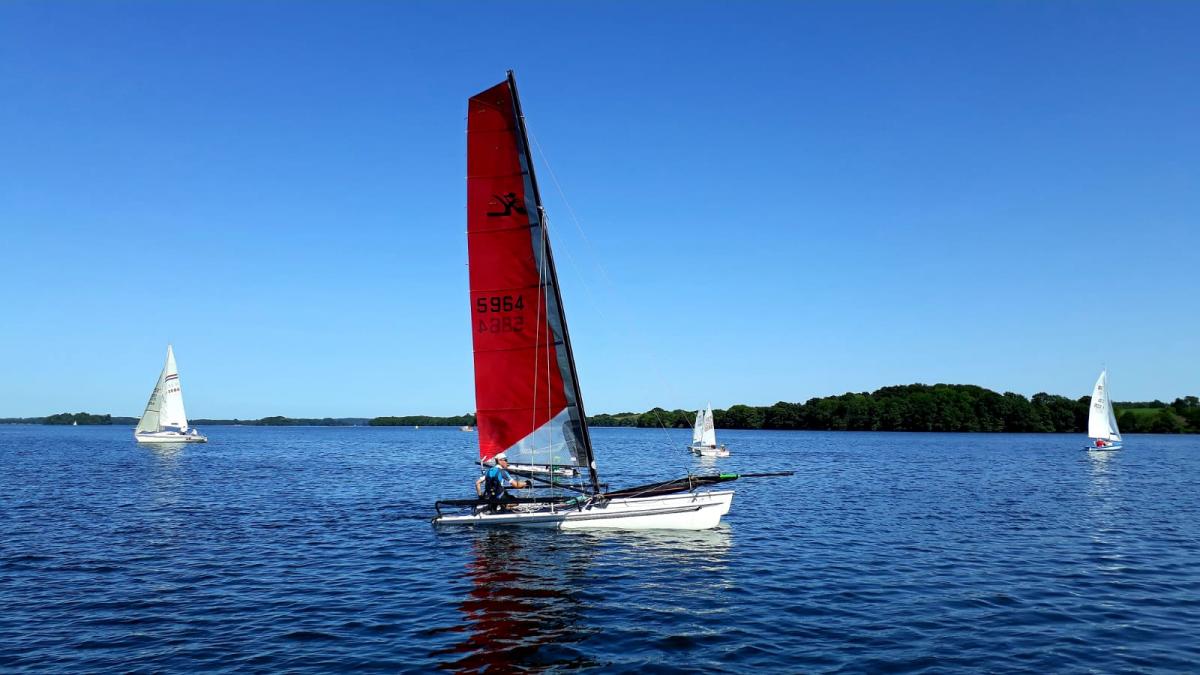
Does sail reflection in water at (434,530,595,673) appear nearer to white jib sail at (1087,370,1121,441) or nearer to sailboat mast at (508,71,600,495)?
sailboat mast at (508,71,600,495)

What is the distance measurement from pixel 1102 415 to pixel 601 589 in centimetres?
9889

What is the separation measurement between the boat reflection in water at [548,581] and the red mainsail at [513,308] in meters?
3.22

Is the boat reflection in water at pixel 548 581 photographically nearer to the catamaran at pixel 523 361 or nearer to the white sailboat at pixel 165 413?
the catamaran at pixel 523 361

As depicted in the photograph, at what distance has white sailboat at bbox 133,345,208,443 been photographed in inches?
3767

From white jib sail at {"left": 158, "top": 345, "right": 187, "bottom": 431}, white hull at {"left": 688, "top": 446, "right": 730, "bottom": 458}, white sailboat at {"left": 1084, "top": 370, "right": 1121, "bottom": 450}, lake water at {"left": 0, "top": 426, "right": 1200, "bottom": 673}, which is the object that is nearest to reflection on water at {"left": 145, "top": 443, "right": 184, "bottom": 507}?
lake water at {"left": 0, "top": 426, "right": 1200, "bottom": 673}

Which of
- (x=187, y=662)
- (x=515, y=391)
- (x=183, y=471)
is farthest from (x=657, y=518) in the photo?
(x=183, y=471)

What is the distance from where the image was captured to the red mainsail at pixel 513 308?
25578 mm

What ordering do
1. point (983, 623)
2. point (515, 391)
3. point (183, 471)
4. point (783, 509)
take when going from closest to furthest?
1. point (983, 623)
2. point (515, 391)
3. point (783, 509)
4. point (183, 471)

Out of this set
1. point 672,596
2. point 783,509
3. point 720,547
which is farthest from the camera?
point 783,509

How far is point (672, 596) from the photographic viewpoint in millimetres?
18281

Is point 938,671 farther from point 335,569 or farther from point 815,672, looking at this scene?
point 335,569

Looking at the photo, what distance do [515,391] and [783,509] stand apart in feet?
54.1

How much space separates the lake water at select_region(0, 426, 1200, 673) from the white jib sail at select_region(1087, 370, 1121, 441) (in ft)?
204

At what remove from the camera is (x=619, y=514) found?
26281 millimetres
